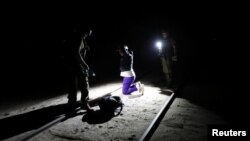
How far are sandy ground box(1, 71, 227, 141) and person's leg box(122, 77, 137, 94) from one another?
37.7 inches

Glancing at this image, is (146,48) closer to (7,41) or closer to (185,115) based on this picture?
(7,41)

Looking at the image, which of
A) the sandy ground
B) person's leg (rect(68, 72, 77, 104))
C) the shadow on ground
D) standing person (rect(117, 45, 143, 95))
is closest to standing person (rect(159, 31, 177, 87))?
standing person (rect(117, 45, 143, 95))

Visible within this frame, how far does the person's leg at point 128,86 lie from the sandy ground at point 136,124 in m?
0.96

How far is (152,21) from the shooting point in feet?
115

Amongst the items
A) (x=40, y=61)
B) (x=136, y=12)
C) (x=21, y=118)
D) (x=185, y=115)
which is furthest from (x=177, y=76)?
(x=136, y=12)

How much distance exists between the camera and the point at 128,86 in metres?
8.31

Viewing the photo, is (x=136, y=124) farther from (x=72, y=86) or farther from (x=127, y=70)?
(x=127, y=70)

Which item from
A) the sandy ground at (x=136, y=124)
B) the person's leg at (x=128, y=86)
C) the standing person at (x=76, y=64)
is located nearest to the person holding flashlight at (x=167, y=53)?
the person's leg at (x=128, y=86)

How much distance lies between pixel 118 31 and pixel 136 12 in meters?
5.85

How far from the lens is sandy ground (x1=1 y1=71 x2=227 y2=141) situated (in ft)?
15.6

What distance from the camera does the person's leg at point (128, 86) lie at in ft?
26.7

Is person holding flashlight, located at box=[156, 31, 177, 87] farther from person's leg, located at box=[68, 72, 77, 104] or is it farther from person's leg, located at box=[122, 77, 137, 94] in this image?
person's leg, located at box=[68, 72, 77, 104]

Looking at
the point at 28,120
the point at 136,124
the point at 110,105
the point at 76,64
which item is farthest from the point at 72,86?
the point at 136,124

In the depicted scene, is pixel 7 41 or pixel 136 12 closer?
pixel 7 41
